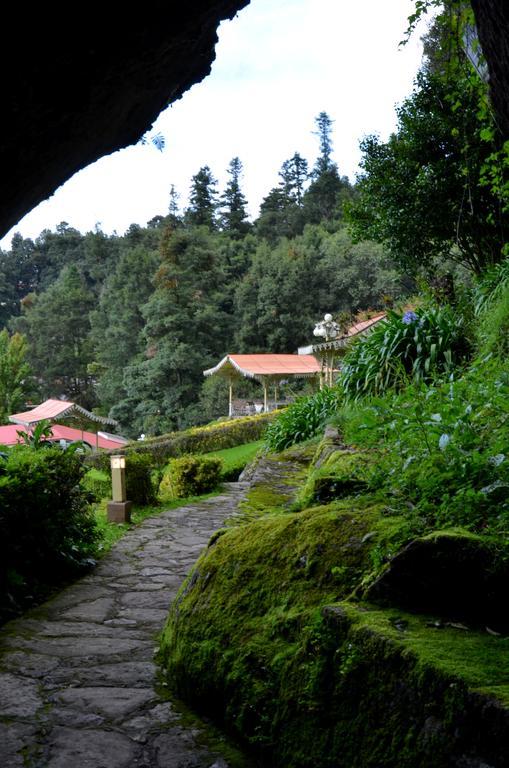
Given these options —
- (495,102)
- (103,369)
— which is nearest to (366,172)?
(495,102)

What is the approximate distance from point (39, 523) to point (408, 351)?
4232mm

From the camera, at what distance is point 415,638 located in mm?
1737

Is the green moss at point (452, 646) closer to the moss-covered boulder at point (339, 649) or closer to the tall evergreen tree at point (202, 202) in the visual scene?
the moss-covered boulder at point (339, 649)

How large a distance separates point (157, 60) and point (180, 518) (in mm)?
6643

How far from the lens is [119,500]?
770 cm

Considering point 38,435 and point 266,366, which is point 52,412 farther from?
point 38,435

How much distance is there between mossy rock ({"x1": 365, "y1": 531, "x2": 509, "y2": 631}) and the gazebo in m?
27.3

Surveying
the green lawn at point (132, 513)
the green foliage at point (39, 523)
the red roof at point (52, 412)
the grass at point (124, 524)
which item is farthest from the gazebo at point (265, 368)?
the green foliage at point (39, 523)

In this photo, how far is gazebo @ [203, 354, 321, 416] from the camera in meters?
30.0

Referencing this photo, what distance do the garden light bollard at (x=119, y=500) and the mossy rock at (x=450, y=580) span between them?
19.3 ft

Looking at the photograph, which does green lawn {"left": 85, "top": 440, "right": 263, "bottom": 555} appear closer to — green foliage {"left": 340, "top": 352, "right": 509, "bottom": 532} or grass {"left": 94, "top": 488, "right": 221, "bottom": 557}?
grass {"left": 94, "top": 488, "right": 221, "bottom": 557}

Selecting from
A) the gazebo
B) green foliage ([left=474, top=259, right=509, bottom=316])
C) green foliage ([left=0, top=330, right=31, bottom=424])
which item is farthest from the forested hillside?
green foliage ([left=474, top=259, right=509, bottom=316])

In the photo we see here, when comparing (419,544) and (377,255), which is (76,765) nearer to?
(419,544)

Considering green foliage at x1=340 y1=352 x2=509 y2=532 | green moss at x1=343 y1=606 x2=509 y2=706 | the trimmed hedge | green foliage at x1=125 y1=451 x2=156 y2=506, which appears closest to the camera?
green moss at x1=343 y1=606 x2=509 y2=706
